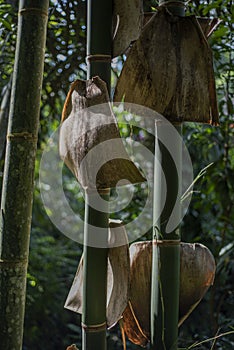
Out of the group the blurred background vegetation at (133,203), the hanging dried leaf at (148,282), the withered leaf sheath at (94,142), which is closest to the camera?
the withered leaf sheath at (94,142)

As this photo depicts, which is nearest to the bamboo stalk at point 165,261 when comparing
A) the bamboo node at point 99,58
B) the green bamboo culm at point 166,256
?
the green bamboo culm at point 166,256

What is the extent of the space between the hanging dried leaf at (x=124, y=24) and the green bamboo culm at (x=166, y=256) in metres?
0.04

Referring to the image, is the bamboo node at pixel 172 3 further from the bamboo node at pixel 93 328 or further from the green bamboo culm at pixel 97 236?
the bamboo node at pixel 93 328

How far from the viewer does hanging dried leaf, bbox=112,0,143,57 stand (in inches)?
27.1

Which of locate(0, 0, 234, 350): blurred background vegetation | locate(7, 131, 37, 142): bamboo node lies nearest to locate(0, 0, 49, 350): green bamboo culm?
locate(7, 131, 37, 142): bamboo node

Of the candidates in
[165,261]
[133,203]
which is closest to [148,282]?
[165,261]

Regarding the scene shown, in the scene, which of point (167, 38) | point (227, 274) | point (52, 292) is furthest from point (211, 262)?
point (52, 292)

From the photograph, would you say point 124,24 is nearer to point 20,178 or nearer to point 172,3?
point 172,3

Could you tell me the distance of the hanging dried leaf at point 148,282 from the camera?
0.70 metres

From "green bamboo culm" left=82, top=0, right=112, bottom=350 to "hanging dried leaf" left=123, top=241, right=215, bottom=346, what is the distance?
5cm

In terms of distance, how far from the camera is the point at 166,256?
26.8 inches

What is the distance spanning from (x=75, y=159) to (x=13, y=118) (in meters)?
0.10

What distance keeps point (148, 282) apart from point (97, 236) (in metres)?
0.09

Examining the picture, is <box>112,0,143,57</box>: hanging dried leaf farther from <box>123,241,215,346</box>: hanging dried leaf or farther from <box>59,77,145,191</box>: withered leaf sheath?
<box>123,241,215,346</box>: hanging dried leaf
